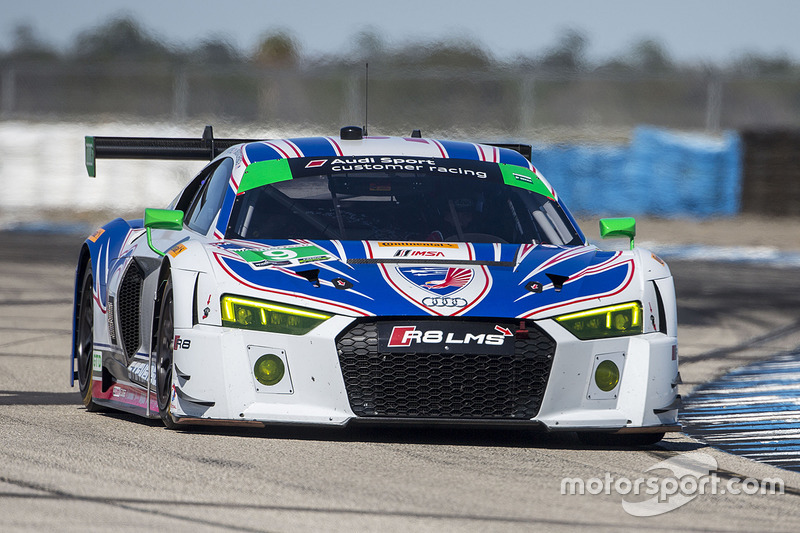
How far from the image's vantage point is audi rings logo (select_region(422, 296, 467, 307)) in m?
5.39

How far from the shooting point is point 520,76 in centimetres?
2417

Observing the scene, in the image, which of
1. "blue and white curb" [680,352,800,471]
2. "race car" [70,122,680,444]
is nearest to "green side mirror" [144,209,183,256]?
"race car" [70,122,680,444]

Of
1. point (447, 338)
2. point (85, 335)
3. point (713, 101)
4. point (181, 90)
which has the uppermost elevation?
point (447, 338)

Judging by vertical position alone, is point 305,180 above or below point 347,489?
above

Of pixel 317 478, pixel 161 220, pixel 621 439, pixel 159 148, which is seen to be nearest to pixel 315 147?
pixel 161 220

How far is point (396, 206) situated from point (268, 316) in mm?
1267

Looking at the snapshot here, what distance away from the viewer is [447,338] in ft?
17.6

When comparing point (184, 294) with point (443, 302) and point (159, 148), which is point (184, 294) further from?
point (159, 148)

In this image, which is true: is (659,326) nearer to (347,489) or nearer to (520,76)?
(347,489)

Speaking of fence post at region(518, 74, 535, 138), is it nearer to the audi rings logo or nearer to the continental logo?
the continental logo

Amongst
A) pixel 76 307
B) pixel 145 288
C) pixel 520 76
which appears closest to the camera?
pixel 145 288

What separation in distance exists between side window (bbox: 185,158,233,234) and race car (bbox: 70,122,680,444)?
183mm

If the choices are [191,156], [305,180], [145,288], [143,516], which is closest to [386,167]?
[305,180]

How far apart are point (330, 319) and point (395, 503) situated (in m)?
1.10
